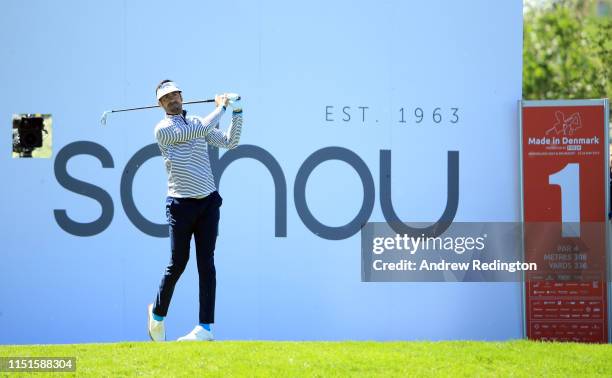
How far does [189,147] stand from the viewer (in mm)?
6457

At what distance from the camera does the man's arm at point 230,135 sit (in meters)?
6.41

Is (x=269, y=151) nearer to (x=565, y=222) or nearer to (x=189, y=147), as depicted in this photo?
(x=189, y=147)

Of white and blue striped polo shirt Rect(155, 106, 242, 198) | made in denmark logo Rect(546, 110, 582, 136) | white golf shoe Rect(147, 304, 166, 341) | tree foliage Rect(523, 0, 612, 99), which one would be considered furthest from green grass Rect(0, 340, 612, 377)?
tree foliage Rect(523, 0, 612, 99)

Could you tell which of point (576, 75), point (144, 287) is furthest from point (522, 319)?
point (576, 75)

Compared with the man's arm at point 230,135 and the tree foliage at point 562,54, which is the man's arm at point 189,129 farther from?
the tree foliage at point 562,54

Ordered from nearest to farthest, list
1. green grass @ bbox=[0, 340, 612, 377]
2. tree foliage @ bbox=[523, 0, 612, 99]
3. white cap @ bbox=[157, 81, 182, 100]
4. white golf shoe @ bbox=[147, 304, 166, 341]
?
1. green grass @ bbox=[0, 340, 612, 377]
2. white cap @ bbox=[157, 81, 182, 100]
3. white golf shoe @ bbox=[147, 304, 166, 341]
4. tree foliage @ bbox=[523, 0, 612, 99]

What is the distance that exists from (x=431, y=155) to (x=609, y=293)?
169 centimetres

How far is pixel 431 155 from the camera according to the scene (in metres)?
8.07

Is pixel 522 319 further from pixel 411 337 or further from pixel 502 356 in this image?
pixel 502 356

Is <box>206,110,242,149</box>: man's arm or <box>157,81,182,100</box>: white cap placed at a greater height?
<box>157,81,182,100</box>: white cap

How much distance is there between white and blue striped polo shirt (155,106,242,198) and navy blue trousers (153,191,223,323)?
6 cm
